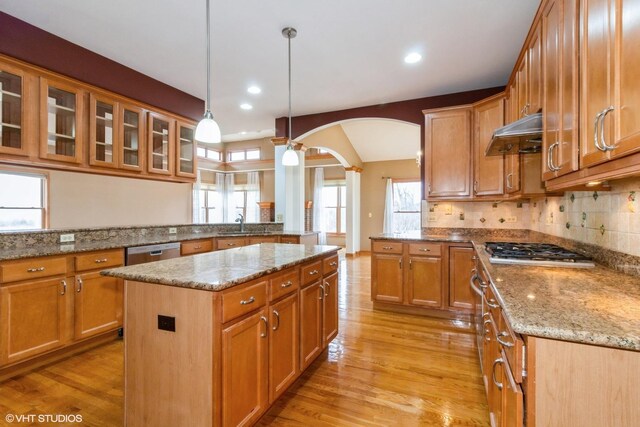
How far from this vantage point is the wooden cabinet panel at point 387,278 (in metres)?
3.65

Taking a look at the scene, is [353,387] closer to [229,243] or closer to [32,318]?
[32,318]

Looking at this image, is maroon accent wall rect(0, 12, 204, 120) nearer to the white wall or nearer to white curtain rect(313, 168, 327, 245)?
the white wall

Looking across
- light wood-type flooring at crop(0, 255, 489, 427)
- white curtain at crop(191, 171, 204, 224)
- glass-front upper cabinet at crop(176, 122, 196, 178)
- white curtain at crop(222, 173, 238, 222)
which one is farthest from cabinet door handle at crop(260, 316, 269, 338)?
white curtain at crop(222, 173, 238, 222)

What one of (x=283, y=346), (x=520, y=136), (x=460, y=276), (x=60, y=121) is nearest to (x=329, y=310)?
(x=283, y=346)

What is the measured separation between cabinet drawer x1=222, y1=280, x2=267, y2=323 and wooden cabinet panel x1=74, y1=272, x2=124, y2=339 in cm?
182

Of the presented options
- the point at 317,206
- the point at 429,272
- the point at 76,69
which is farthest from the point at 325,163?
the point at 76,69

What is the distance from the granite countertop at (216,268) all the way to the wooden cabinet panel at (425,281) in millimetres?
1594

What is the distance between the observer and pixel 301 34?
8.99 ft

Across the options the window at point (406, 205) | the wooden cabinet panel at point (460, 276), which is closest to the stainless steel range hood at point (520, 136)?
the wooden cabinet panel at point (460, 276)

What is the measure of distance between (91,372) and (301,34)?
328cm

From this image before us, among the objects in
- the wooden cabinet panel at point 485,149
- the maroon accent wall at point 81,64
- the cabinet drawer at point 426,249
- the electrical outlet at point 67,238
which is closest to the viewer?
the maroon accent wall at point 81,64

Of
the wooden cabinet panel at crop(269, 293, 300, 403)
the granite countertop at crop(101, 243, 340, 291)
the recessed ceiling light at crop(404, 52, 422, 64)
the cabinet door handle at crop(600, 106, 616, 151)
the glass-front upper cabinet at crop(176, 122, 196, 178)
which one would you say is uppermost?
the recessed ceiling light at crop(404, 52, 422, 64)

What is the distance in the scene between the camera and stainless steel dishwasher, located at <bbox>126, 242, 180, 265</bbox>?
2967 millimetres

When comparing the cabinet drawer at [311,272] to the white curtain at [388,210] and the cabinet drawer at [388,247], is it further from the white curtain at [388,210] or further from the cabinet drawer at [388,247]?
the white curtain at [388,210]
